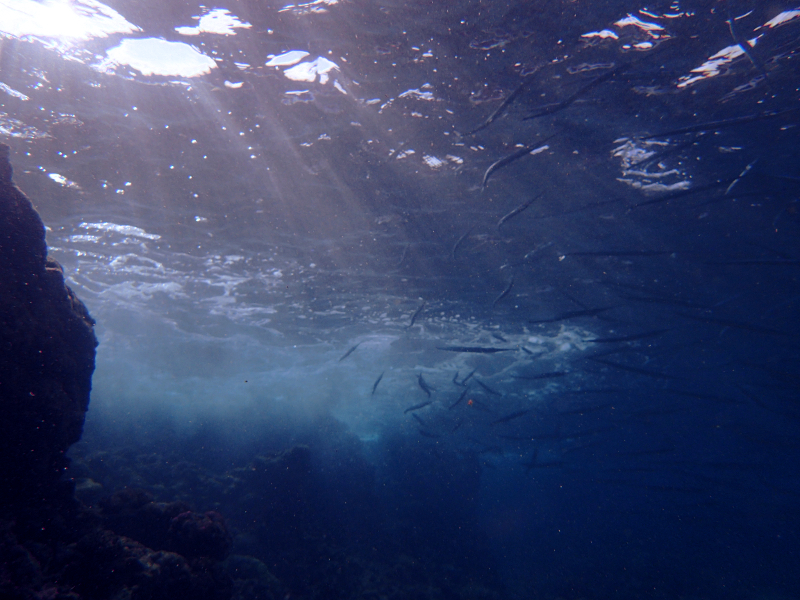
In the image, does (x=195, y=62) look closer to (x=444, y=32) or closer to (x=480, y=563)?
(x=444, y=32)

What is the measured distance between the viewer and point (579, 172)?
956cm

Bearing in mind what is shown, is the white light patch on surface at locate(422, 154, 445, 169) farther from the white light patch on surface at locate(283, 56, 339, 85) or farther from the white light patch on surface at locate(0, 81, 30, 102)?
the white light patch on surface at locate(0, 81, 30, 102)

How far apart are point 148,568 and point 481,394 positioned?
96.4 feet

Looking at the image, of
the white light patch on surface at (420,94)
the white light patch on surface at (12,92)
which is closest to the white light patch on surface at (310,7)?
the white light patch on surface at (420,94)

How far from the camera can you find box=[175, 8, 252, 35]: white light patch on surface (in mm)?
6251

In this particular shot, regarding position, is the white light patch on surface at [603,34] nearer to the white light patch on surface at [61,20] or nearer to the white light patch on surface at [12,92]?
the white light patch on surface at [61,20]

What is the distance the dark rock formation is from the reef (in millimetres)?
16

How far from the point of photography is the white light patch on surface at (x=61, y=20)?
6328 mm

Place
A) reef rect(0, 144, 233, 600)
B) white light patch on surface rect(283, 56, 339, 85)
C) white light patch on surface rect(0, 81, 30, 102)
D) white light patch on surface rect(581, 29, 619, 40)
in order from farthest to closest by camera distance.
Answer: white light patch on surface rect(0, 81, 30, 102)
white light patch on surface rect(283, 56, 339, 85)
white light patch on surface rect(581, 29, 619, 40)
reef rect(0, 144, 233, 600)

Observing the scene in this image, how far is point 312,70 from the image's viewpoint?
735 cm

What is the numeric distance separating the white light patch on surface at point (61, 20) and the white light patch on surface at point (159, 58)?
13.2 inches

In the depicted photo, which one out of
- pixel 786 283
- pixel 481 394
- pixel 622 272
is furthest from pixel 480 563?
pixel 786 283

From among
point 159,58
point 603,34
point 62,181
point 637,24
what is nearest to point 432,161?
point 603,34

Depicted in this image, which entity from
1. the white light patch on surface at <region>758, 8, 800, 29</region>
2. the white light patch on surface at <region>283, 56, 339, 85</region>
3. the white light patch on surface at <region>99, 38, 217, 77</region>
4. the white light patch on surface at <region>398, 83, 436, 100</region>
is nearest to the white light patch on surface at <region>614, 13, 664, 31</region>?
the white light patch on surface at <region>758, 8, 800, 29</region>
